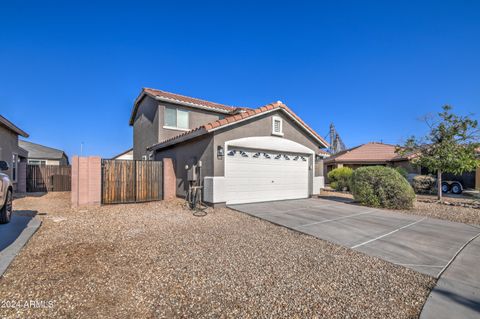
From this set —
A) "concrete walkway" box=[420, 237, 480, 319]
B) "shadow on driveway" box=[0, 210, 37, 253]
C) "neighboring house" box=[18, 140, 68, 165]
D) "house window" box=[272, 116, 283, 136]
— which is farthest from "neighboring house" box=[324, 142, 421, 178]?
"neighboring house" box=[18, 140, 68, 165]

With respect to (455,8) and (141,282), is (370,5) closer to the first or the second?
(455,8)

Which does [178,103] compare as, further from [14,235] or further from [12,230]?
[14,235]

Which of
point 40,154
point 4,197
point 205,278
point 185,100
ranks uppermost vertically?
point 185,100

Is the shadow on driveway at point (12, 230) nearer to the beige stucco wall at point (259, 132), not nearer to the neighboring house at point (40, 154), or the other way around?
the beige stucco wall at point (259, 132)

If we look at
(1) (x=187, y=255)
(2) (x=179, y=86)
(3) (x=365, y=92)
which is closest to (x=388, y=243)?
(1) (x=187, y=255)

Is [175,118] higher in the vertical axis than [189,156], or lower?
higher

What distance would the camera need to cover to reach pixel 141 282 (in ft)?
10.5

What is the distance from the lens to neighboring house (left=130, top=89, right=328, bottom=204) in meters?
9.30

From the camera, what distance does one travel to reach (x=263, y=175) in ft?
35.0

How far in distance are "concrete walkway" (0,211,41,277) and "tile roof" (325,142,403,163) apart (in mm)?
24925

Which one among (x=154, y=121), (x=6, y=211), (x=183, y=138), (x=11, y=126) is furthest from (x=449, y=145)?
(x=11, y=126)

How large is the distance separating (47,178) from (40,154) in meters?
16.9

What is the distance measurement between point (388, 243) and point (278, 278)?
3230mm

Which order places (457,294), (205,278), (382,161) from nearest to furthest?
(457,294)
(205,278)
(382,161)
